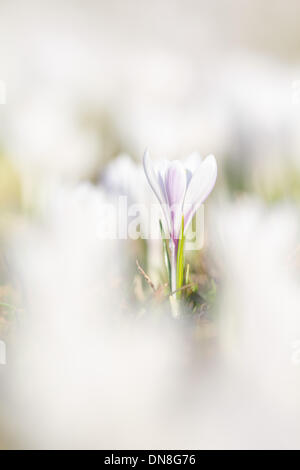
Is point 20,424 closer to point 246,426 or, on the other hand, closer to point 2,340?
point 2,340

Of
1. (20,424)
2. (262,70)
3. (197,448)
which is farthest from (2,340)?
(262,70)
